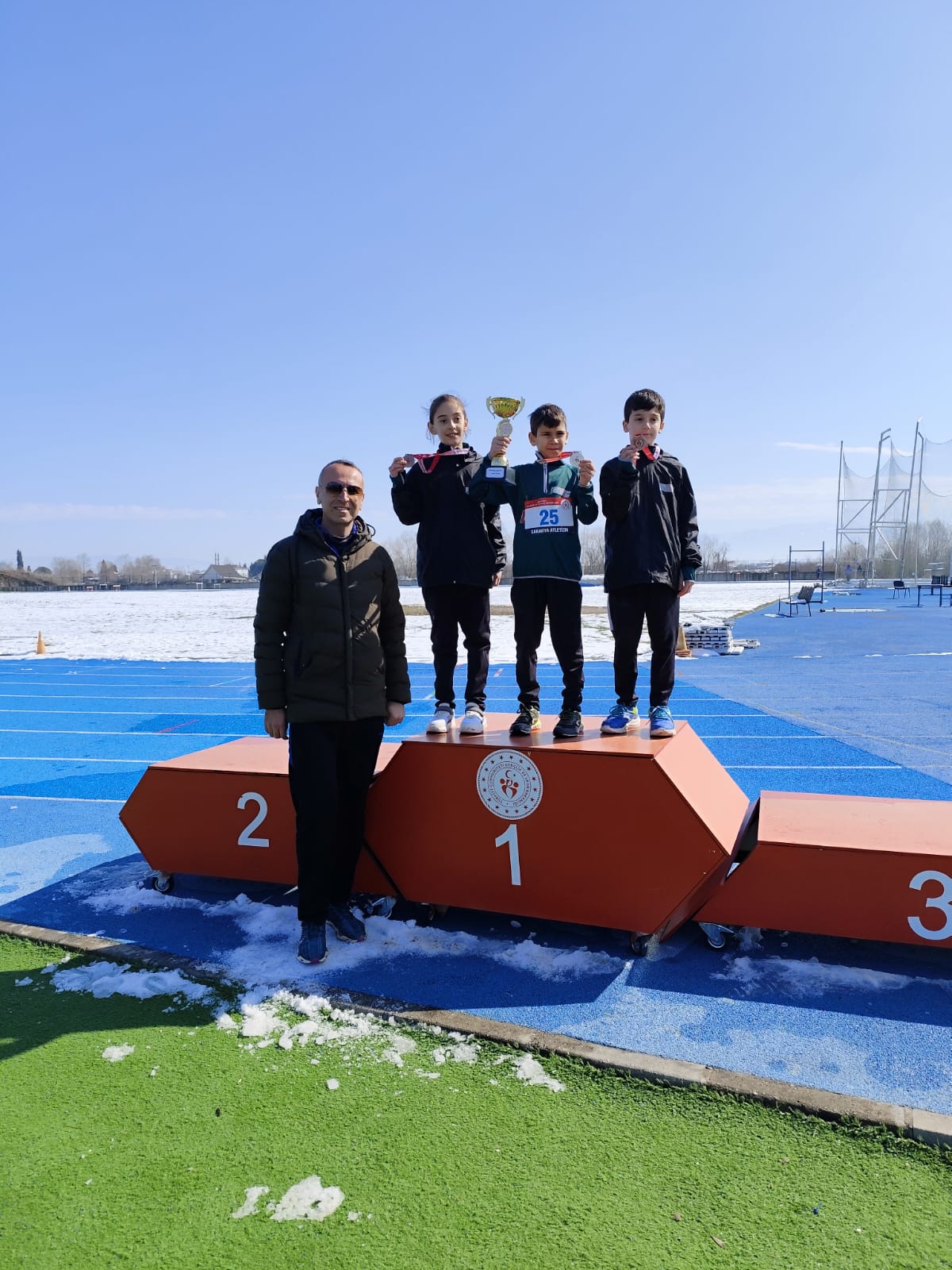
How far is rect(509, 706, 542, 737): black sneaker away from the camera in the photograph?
12.4 ft

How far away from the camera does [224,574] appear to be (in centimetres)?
11300

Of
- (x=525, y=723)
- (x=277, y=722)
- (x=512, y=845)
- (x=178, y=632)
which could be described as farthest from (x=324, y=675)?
(x=178, y=632)

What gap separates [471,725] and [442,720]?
0.24 meters

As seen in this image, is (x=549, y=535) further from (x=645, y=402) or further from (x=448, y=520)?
(x=645, y=402)

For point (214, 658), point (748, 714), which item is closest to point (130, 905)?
point (748, 714)

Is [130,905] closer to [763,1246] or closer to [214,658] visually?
[763,1246]

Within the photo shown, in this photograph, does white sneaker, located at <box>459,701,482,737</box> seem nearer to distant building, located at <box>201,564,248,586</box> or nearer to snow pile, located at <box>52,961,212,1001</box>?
snow pile, located at <box>52,961,212,1001</box>

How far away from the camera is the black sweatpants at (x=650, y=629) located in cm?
381

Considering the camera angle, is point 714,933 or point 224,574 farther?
point 224,574

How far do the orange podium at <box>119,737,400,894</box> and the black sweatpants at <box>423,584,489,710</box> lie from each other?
506mm

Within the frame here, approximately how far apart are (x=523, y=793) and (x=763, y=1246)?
1.85 metres

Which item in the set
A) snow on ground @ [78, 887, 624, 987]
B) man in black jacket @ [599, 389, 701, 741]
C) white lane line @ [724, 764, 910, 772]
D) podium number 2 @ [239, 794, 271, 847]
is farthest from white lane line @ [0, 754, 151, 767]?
white lane line @ [724, 764, 910, 772]

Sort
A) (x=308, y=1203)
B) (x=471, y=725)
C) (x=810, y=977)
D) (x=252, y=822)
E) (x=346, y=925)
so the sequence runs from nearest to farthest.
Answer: (x=308, y=1203)
(x=810, y=977)
(x=346, y=925)
(x=471, y=725)
(x=252, y=822)

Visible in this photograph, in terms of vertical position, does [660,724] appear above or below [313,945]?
above
